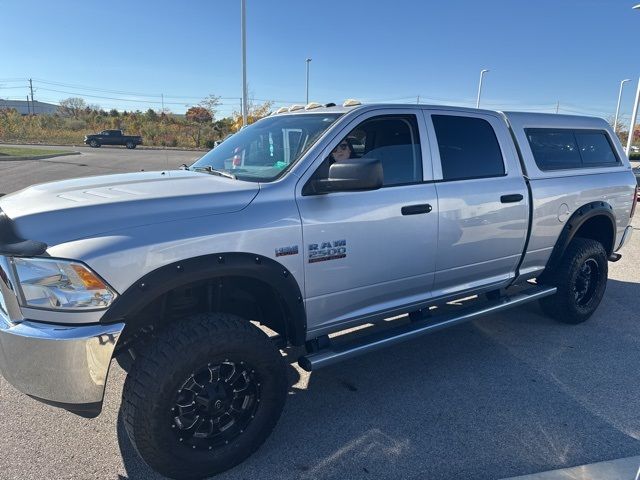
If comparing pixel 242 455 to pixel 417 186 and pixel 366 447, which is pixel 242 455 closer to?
pixel 366 447

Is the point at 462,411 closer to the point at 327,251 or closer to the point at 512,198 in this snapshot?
the point at 327,251

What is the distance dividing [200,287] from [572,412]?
260 cm

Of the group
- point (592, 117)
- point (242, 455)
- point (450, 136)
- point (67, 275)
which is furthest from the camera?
point (592, 117)

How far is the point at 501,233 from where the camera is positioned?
3783 mm

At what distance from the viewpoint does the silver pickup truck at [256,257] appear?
2164 mm

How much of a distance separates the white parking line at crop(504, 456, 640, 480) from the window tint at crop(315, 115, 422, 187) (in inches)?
75.3

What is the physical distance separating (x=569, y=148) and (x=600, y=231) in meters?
1.05

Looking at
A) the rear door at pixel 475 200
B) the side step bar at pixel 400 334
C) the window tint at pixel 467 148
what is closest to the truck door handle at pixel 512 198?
the rear door at pixel 475 200

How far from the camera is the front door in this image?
111 inches

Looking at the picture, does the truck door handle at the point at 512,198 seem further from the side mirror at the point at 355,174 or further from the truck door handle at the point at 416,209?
the side mirror at the point at 355,174

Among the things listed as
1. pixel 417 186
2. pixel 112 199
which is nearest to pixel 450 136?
pixel 417 186

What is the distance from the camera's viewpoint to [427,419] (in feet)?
10.2

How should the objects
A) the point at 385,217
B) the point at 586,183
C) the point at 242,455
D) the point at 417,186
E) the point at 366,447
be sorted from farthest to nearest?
the point at 586,183
the point at 417,186
the point at 385,217
the point at 366,447
the point at 242,455

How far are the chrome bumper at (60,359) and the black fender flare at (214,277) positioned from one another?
0.11 metres
